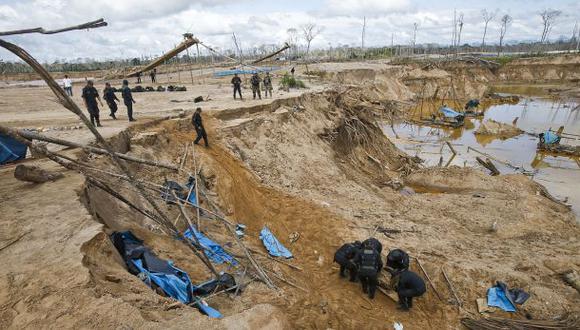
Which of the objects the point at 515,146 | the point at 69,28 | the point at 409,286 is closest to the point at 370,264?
the point at 409,286

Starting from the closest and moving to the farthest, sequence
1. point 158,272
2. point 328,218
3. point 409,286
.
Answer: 1. point 158,272
2. point 409,286
3. point 328,218

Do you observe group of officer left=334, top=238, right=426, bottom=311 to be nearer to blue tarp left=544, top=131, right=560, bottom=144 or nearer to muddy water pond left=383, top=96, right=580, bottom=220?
muddy water pond left=383, top=96, right=580, bottom=220

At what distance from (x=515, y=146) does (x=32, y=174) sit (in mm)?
25518

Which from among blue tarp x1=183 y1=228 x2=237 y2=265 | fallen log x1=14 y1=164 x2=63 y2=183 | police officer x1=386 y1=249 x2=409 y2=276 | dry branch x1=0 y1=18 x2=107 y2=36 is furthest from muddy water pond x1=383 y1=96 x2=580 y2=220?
fallen log x1=14 y1=164 x2=63 y2=183

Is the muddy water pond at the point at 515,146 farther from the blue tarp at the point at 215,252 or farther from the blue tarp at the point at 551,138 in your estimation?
the blue tarp at the point at 215,252

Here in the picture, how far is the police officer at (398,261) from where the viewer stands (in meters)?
7.16

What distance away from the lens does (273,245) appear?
859 cm

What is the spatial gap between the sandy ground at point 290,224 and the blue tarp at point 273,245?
30 centimetres

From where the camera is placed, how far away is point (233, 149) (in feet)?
40.0

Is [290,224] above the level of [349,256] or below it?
below

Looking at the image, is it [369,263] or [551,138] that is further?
[551,138]

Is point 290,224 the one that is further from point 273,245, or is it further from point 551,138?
point 551,138

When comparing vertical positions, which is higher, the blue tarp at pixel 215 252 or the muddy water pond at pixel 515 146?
the blue tarp at pixel 215 252

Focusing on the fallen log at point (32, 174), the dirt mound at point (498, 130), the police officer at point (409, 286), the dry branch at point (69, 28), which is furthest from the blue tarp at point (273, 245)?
the dirt mound at point (498, 130)
